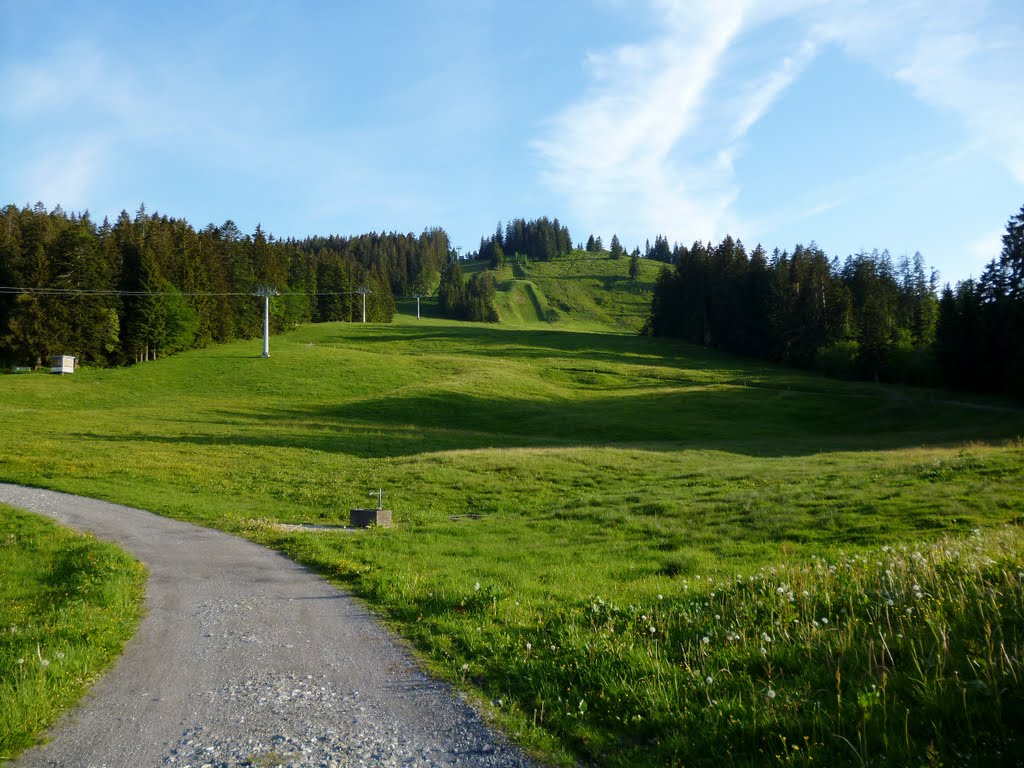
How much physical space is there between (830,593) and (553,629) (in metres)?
3.74

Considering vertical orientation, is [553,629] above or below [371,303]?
below

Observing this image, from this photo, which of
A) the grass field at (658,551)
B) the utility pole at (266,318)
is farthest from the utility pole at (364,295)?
the grass field at (658,551)

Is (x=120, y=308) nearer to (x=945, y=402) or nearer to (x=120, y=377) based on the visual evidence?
(x=120, y=377)

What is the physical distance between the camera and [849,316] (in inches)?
3974

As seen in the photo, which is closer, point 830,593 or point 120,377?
point 830,593

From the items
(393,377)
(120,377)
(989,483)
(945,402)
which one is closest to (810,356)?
(945,402)

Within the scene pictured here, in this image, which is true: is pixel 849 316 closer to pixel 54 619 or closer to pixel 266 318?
pixel 266 318

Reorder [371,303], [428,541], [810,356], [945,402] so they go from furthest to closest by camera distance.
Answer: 1. [371,303]
2. [810,356]
3. [945,402]
4. [428,541]

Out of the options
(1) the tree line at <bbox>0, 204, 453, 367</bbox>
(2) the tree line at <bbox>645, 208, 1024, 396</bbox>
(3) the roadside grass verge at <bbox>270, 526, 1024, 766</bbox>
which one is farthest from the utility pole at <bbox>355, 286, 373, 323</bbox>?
(3) the roadside grass verge at <bbox>270, 526, 1024, 766</bbox>

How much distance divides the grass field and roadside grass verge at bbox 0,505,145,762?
3895mm

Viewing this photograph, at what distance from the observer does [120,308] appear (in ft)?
295

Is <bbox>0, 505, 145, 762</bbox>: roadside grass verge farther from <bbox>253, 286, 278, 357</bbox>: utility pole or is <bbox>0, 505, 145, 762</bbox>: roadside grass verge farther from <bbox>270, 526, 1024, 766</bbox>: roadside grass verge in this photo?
<bbox>253, 286, 278, 357</bbox>: utility pole

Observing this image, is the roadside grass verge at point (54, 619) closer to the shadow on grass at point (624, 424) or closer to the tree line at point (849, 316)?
the shadow on grass at point (624, 424)

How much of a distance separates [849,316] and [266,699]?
109669 millimetres
